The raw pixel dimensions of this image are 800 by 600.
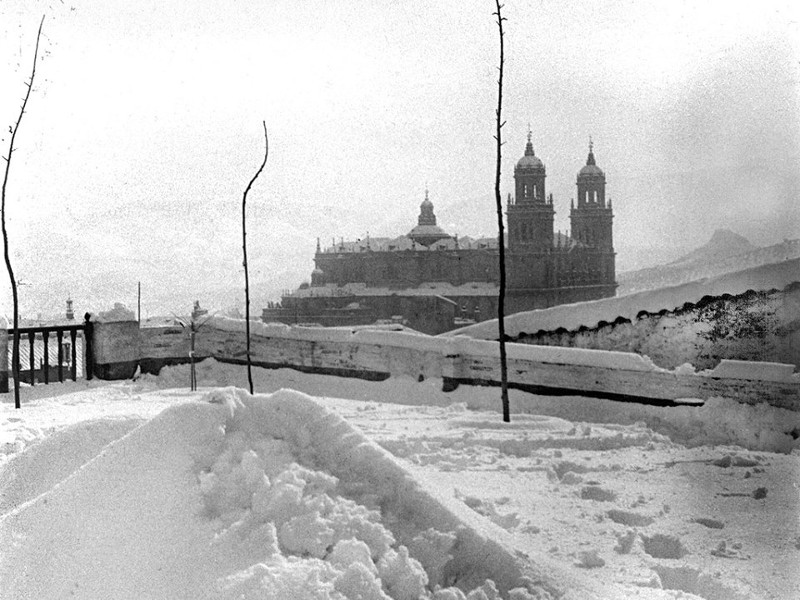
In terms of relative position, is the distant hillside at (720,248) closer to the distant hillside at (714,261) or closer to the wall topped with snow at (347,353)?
the distant hillside at (714,261)

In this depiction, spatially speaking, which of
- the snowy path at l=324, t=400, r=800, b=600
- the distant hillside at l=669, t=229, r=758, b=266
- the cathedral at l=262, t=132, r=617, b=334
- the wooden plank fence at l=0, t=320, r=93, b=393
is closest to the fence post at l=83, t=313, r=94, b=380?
the wooden plank fence at l=0, t=320, r=93, b=393

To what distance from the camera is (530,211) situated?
16703mm

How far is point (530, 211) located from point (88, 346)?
1077 cm

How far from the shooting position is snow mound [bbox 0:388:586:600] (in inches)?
108

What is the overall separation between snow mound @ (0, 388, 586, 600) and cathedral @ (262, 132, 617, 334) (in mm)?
7463

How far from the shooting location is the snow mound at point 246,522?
9.01ft

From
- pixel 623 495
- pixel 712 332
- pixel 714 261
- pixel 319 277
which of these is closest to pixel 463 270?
pixel 319 277

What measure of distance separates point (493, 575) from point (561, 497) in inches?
76.2

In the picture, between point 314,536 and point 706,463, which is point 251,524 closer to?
point 314,536

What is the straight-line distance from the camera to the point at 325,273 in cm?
2559

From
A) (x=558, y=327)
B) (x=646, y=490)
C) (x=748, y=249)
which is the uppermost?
(x=748, y=249)

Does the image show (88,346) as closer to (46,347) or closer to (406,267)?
(46,347)

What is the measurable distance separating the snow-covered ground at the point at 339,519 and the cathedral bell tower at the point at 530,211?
13.7 ft

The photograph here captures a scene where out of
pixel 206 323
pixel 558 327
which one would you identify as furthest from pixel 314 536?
pixel 558 327
